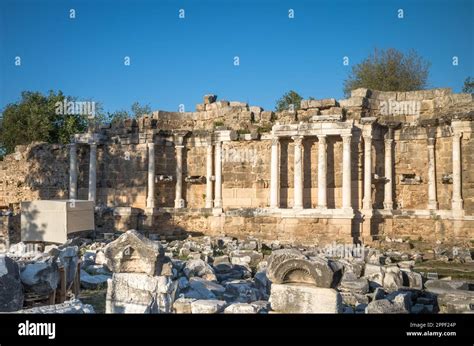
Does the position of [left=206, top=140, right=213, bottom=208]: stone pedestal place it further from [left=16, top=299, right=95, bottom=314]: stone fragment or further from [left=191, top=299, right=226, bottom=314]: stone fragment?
[left=16, top=299, right=95, bottom=314]: stone fragment

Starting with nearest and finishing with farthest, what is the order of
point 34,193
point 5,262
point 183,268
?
1. point 5,262
2. point 183,268
3. point 34,193

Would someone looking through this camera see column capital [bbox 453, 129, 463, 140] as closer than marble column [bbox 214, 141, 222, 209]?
Yes

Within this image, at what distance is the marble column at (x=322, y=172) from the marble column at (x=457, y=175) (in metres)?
4.94

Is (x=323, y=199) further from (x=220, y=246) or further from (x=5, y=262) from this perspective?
(x=5, y=262)

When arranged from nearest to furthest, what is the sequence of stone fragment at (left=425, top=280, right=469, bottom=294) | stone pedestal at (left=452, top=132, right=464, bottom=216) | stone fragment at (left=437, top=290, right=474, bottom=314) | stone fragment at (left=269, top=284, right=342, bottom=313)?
stone fragment at (left=269, top=284, right=342, bottom=313) < stone fragment at (left=437, top=290, right=474, bottom=314) < stone fragment at (left=425, top=280, right=469, bottom=294) < stone pedestal at (left=452, top=132, right=464, bottom=216)

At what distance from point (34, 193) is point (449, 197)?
67.6 ft

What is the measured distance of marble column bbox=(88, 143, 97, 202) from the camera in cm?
2309

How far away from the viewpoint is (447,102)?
1969 cm

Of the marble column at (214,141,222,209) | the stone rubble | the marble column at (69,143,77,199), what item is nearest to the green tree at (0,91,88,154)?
the marble column at (69,143,77,199)

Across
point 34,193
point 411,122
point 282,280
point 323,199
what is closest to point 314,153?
point 323,199

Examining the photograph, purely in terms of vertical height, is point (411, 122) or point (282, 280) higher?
point (411, 122)

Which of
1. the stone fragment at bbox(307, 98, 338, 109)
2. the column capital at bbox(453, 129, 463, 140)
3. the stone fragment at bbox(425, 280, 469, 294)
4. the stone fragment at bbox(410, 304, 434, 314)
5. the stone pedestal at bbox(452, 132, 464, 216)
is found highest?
the stone fragment at bbox(307, 98, 338, 109)

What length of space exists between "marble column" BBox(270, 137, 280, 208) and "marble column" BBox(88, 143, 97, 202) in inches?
353

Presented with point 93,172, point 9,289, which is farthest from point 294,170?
point 9,289
